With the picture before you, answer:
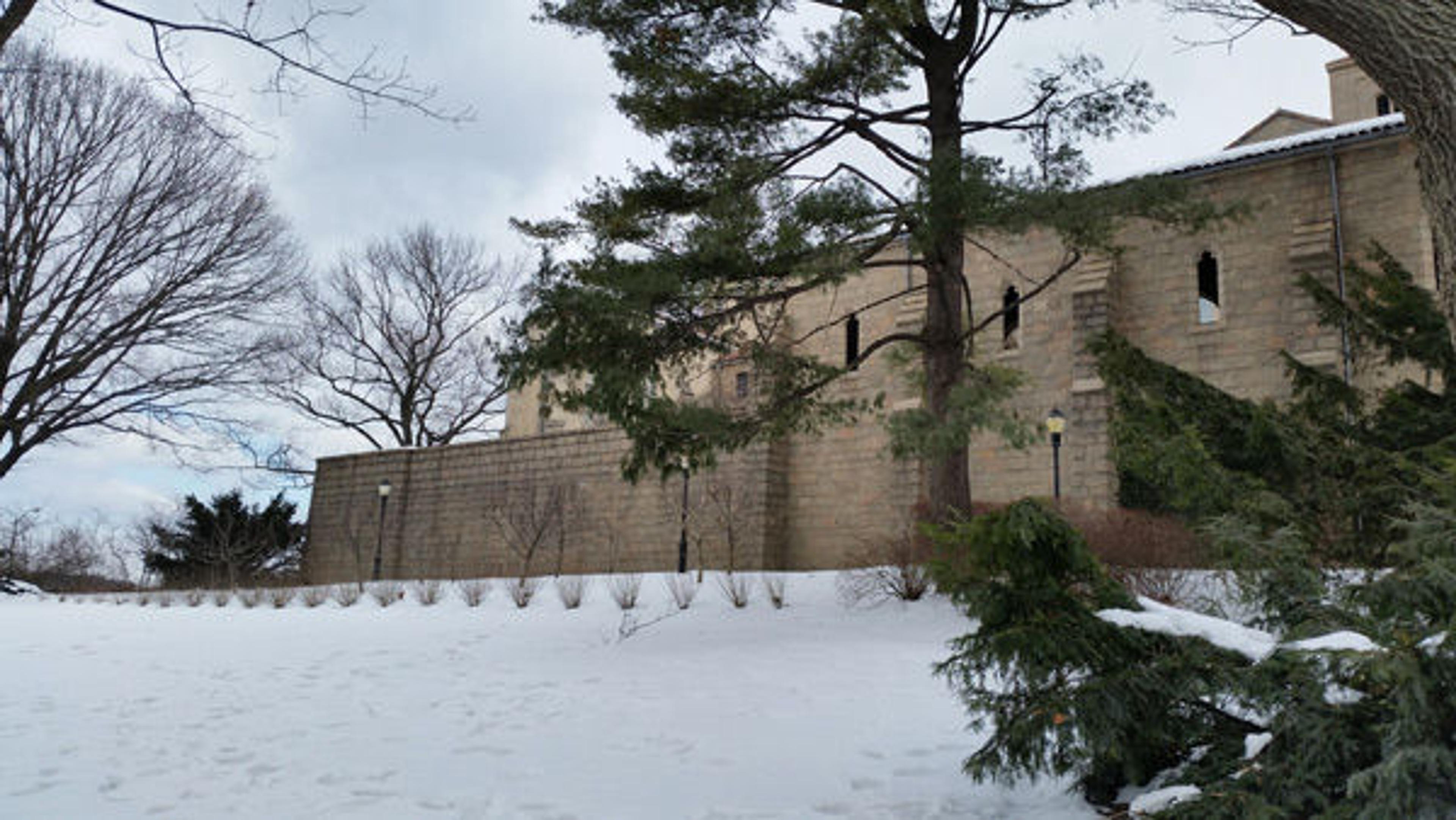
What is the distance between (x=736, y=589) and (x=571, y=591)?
2103 millimetres

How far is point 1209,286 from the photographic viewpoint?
1791cm

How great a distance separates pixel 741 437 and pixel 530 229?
12.2 feet

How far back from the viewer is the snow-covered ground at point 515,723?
149 inches

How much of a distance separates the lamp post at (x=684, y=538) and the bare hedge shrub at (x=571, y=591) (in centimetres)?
345

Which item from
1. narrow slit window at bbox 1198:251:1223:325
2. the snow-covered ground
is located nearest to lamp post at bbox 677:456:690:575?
the snow-covered ground

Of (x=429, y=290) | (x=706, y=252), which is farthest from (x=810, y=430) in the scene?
(x=429, y=290)

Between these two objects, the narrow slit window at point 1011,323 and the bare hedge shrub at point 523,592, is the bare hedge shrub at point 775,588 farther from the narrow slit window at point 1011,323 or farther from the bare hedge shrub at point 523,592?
the narrow slit window at point 1011,323

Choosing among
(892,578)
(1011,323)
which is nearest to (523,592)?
(892,578)

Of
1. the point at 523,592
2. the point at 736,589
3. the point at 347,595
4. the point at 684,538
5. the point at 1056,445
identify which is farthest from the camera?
the point at 684,538

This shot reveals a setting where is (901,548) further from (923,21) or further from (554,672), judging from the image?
(923,21)

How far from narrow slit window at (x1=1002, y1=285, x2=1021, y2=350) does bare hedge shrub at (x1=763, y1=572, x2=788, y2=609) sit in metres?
9.30

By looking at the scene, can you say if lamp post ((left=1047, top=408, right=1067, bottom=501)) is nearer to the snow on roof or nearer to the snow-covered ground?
the snow on roof

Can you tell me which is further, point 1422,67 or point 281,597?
point 281,597

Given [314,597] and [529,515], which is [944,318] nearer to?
[314,597]
